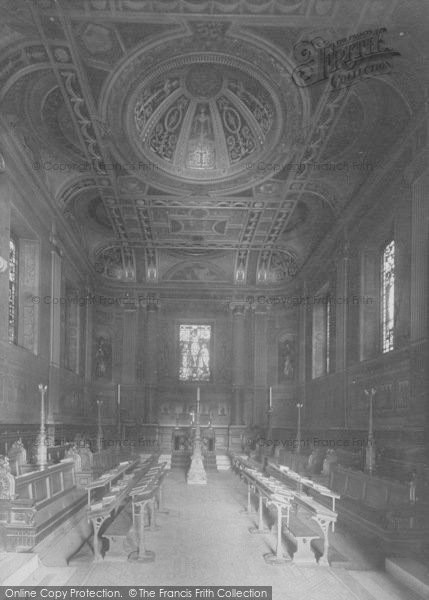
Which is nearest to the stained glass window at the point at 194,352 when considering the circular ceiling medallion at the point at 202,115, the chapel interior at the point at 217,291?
the chapel interior at the point at 217,291

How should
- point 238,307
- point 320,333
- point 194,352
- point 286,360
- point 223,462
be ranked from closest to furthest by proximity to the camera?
point 223,462, point 320,333, point 286,360, point 238,307, point 194,352

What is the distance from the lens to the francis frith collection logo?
1010 cm

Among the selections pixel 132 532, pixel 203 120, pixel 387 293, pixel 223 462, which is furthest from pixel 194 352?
pixel 132 532

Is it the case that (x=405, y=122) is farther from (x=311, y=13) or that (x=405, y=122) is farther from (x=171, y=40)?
(x=171, y=40)

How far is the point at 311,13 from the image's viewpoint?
11688mm

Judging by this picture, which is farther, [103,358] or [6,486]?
[103,358]

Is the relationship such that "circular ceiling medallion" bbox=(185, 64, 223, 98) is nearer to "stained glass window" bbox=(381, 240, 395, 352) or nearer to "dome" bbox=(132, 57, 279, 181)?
"dome" bbox=(132, 57, 279, 181)

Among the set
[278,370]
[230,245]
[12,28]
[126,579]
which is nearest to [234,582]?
[126,579]

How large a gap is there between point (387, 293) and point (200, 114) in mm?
7734

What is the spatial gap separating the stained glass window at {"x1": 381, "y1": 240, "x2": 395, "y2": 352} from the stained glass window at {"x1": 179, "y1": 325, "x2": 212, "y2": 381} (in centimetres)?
1259

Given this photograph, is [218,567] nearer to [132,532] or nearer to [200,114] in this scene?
[132,532]

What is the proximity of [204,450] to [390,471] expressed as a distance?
11.4 m

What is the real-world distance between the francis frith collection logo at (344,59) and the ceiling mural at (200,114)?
4.1 inches

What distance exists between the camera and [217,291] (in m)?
28.1
